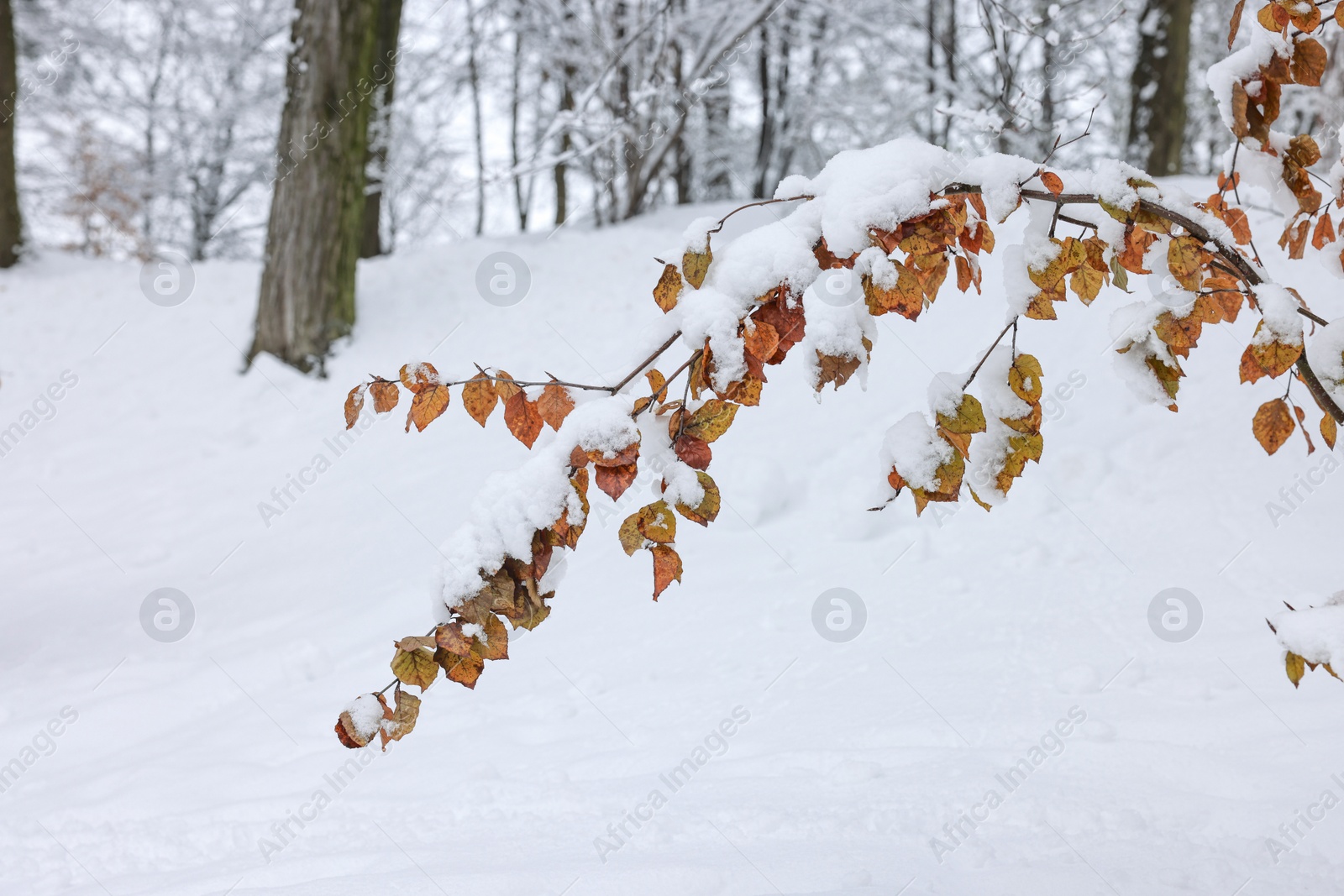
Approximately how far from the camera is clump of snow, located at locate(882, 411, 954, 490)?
1117mm

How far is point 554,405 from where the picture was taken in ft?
4.00

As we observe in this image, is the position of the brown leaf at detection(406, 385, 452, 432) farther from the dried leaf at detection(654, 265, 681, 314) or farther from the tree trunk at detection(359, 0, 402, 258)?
the tree trunk at detection(359, 0, 402, 258)

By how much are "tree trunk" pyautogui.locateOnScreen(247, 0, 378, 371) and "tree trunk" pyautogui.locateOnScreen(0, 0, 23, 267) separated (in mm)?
3638

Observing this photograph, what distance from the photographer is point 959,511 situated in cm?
380

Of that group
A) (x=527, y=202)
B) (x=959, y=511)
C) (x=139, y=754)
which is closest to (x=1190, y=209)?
(x=959, y=511)

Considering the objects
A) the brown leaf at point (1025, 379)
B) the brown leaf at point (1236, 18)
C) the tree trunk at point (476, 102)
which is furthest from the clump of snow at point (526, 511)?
the tree trunk at point (476, 102)

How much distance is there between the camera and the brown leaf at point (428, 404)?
1.22m

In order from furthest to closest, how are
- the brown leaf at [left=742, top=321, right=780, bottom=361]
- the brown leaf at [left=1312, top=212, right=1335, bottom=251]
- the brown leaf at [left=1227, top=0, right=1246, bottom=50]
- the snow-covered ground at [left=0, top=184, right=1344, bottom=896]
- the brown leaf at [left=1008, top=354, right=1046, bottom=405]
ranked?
the snow-covered ground at [left=0, top=184, right=1344, bottom=896]
the brown leaf at [left=1312, top=212, right=1335, bottom=251]
the brown leaf at [left=1227, top=0, right=1246, bottom=50]
the brown leaf at [left=1008, top=354, right=1046, bottom=405]
the brown leaf at [left=742, top=321, right=780, bottom=361]

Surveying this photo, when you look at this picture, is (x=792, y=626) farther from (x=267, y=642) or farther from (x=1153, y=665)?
(x=267, y=642)

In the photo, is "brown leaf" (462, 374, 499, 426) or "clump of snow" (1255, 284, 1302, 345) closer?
"clump of snow" (1255, 284, 1302, 345)

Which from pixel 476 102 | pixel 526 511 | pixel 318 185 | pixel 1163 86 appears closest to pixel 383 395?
pixel 526 511

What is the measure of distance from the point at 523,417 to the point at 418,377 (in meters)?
0.16

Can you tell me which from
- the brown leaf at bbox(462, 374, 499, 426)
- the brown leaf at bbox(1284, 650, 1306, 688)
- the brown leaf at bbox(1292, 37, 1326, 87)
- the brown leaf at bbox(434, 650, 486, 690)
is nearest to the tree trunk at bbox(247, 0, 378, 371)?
the brown leaf at bbox(462, 374, 499, 426)

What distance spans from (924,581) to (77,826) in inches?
114
